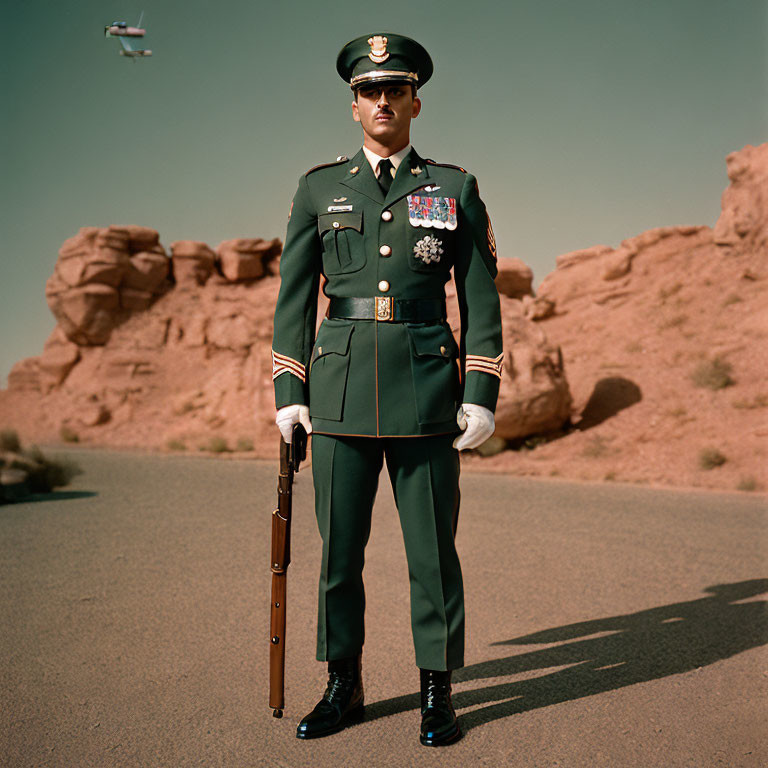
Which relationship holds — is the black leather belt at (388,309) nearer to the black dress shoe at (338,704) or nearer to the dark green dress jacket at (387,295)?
the dark green dress jacket at (387,295)

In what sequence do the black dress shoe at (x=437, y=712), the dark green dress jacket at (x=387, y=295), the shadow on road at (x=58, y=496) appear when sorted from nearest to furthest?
the black dress shoe at (x=437, y=712)
the dark green dress jacket at (x=387, y=295)
the shadow on road at (x=58, y=496)

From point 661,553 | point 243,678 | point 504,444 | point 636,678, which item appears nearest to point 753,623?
point 636,678

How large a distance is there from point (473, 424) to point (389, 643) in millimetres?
1506

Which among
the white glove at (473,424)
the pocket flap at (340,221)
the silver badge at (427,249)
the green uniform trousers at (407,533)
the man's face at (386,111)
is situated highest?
the man's face at (386,111)

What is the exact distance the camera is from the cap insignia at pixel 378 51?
8.39 feet

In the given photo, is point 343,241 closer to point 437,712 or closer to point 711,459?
point 437,712

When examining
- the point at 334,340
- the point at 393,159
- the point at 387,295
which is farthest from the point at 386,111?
the point at 334,340

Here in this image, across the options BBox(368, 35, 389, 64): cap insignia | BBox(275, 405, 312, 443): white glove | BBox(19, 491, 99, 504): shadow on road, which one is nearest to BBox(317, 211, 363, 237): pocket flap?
BBox(368, 35, 389, 64): cap insignia

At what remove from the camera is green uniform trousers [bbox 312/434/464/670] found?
2590mm

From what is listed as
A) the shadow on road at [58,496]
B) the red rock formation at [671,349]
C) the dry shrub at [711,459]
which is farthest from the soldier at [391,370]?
the dry shrub at [711,459]

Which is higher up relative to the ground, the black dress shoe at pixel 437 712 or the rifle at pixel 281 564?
the rifle at pixel 281 564

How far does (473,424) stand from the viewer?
2562mm

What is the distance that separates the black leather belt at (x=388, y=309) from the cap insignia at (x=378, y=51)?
0.82 metres

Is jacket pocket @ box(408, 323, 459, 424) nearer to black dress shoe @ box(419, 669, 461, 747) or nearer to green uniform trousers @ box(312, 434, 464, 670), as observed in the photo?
green uniform trousers @ box(312, 434, 464, 670)
